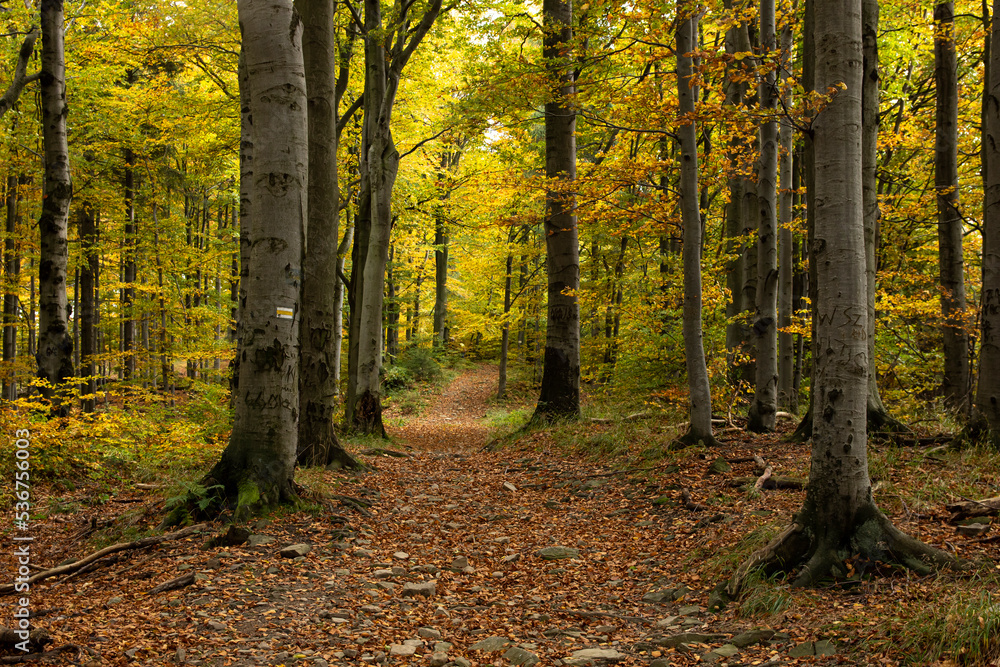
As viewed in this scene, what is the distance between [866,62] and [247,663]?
831cm

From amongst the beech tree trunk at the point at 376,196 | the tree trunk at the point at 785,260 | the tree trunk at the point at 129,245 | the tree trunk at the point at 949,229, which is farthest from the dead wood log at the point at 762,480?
A: the tree trunk at the point at 129,245

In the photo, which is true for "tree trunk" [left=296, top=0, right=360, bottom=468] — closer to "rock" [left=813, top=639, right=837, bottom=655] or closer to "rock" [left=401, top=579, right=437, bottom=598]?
"rock" [left=401, top=579, right=437, bottom=598]


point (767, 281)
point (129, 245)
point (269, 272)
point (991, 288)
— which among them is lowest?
point (991, 288)

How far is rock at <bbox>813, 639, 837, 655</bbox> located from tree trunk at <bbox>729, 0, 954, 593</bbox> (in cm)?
76

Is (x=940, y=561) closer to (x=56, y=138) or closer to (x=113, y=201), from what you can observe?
(x=56, y=138)

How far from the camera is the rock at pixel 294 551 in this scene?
4766mm

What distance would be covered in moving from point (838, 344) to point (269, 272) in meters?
4.82

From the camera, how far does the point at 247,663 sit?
3119 millimetres

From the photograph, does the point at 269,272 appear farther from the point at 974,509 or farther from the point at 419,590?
the point at 974,509

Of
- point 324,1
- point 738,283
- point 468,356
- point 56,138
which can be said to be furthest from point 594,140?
point 468,356

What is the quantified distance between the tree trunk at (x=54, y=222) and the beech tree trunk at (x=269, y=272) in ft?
17.6

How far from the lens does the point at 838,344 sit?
158 inches

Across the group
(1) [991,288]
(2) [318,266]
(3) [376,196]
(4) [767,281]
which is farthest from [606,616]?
(3) [376,196]

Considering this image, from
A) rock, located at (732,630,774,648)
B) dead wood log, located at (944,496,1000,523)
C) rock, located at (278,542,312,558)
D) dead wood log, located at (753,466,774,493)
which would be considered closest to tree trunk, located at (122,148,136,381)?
rock, located at (278,542,312,558)
